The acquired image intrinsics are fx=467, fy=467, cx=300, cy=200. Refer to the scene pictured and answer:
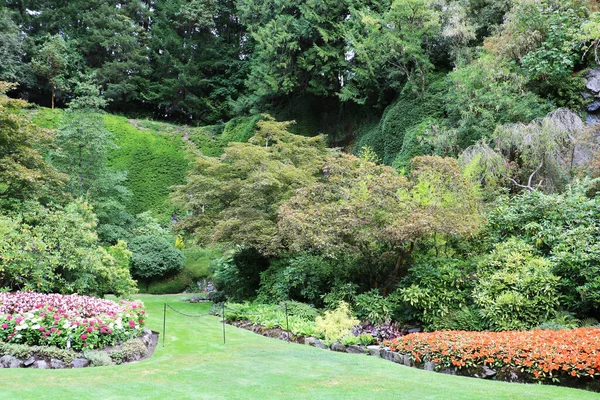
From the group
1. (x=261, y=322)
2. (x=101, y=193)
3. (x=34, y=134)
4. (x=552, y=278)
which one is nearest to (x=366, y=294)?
(x=261, y=322)

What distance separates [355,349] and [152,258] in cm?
1339

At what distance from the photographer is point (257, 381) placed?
19.5 ft

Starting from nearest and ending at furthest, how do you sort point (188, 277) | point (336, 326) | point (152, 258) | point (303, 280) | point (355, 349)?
point (355, 349) < point (336, 326) < point (303, 280) < point (152, 258) < point (188, 277)

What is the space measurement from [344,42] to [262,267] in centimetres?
1392

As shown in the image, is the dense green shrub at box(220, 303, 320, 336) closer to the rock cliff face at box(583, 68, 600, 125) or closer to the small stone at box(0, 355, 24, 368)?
the small stone at box(0, 355, 24, 368)

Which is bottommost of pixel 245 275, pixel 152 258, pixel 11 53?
pixel 245 275

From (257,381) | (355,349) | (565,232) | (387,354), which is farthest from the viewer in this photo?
(565,232)

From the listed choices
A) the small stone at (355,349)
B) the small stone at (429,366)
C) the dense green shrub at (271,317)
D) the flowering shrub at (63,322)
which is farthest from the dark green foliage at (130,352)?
the small stone at (429,366)

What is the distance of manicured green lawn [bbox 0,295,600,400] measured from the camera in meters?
5.32

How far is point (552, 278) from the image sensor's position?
9320 mm

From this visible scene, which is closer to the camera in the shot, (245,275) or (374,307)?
(374,307)

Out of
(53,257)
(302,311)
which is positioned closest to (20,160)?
(53,257)

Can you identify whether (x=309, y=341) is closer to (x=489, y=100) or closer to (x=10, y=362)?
(x=10, y=362)

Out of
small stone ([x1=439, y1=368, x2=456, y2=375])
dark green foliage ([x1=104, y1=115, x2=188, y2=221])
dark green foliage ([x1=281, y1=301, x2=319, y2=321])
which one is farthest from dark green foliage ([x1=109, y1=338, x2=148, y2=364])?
dark green foliage ([x1=104, y1=115, x2=188, y2=221])
